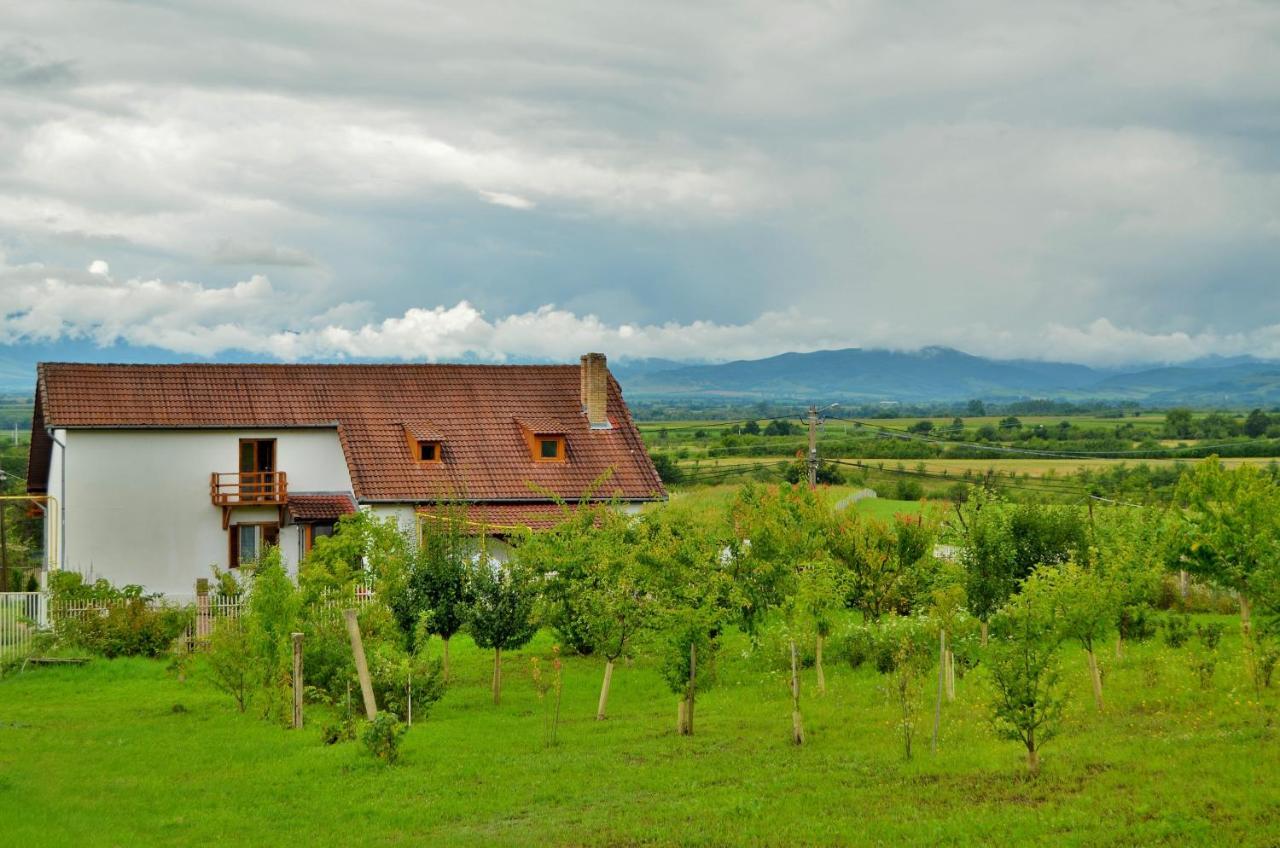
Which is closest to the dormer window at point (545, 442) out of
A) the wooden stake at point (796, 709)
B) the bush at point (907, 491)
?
the wooden stake at point (796, 709)

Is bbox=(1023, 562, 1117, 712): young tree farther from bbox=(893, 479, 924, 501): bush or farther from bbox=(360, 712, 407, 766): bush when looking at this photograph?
bbox=(893, 479, 924, 501): bush

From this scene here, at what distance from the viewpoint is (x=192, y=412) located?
4003 cm

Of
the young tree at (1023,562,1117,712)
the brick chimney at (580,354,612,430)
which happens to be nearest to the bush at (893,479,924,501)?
the brick chimney at (580,354,612,430)

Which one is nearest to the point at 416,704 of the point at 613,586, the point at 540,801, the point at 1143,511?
the point at 613,586

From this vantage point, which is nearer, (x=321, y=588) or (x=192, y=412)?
(x=321, y=588)

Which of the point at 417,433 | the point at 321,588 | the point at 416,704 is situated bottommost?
the point at 416,704

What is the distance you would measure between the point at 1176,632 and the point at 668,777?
16.0m

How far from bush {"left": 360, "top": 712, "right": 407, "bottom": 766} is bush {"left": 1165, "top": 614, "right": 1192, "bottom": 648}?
1812cm

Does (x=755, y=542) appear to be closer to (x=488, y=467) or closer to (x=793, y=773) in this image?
(x=793, y=773)

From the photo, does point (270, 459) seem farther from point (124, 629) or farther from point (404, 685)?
point (404, 685)

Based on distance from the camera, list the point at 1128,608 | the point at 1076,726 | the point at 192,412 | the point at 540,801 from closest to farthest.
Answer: the point at 540,801 < the point at 1076,726 < the point at 1128,608 < the point at 192,412

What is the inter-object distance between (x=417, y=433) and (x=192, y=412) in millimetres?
7495

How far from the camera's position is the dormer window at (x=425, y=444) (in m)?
40.6

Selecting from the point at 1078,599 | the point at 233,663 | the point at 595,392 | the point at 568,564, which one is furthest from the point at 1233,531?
the point at 595,392
